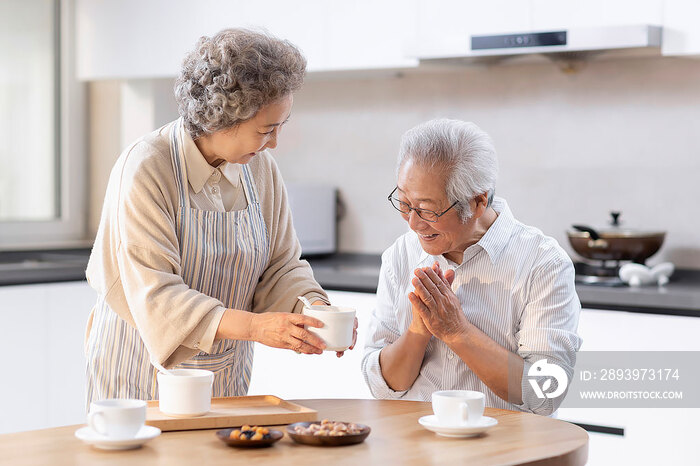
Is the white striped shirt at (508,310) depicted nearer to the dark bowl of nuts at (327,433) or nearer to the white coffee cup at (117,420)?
the dark bowl of nuts at (327,433)

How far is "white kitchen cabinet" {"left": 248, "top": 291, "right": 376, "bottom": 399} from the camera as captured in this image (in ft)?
11.1

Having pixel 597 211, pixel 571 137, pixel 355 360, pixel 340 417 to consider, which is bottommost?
pixel 355 360

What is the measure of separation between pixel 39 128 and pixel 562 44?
254 cm

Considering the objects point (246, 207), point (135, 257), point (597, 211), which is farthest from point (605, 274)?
point (135, 257)

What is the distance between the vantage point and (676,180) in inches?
135

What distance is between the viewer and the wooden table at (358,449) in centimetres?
145

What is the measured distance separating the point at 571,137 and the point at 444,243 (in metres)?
1.77

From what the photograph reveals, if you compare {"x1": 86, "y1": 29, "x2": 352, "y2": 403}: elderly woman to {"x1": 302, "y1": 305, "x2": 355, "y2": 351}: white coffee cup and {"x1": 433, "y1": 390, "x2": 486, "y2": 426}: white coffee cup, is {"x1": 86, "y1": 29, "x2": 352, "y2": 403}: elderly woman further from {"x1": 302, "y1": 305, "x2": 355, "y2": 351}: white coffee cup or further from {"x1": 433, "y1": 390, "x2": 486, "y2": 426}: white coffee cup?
{"x1": 433, "y1": 390, "x2": 486, "y2": 426}: white coffee cup

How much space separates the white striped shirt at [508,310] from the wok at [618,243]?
1.20 metres

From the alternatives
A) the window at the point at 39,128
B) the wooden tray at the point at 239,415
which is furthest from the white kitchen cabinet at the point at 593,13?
the window at the point at 39,128

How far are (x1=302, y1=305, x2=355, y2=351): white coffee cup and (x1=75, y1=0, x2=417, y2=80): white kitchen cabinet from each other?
6.44 ft

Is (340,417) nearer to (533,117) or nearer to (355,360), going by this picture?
(355,360)

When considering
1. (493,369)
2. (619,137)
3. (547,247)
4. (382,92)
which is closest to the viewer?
(493,369)

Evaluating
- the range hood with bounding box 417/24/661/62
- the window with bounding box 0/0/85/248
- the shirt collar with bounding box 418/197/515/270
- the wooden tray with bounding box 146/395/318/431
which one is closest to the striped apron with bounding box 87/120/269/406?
the wooden tray with bounding box 146/395/318/431
